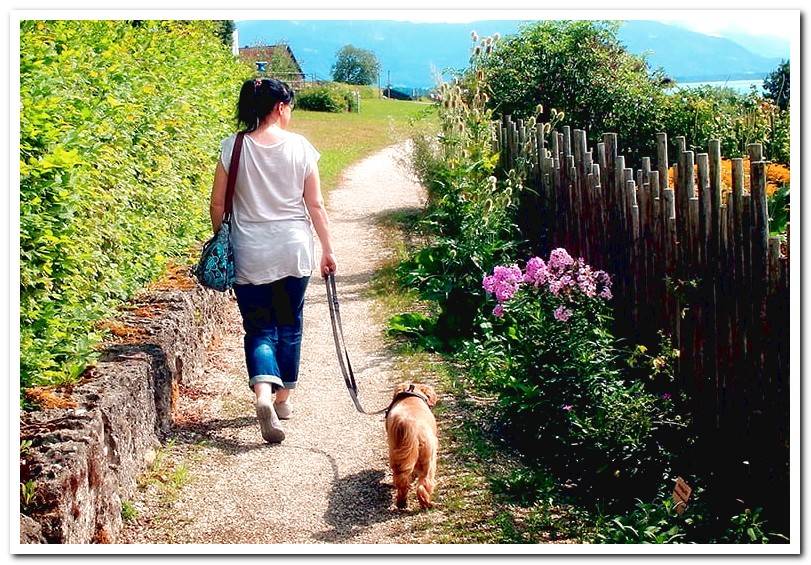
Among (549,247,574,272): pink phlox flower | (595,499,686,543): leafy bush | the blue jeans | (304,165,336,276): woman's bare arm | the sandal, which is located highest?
(304,165,336,276): woman's bare arm

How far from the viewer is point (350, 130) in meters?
30.5

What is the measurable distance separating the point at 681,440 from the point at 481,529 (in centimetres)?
117

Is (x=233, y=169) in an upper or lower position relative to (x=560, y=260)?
upper

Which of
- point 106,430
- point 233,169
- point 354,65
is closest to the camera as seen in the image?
point 106,430

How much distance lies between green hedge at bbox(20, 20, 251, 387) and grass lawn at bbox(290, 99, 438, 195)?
658cm

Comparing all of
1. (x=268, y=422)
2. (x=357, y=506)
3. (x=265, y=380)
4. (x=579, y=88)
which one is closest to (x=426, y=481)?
(x=357, y=506)

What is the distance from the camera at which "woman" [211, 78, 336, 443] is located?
216 inches

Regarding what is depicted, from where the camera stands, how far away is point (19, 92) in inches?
167

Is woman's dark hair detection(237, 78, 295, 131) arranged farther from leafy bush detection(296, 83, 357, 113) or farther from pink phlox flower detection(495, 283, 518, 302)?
leafy bush detection(296, 83, 357, 113)

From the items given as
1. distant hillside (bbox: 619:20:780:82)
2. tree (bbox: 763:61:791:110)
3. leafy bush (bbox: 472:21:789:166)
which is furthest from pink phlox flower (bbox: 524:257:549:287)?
tree (bbox: 763:61:791:110)

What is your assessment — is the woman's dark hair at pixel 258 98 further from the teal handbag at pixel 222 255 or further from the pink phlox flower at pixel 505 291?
the pink phlox flower at pixel 505 291

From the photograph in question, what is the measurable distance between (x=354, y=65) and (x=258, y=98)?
32934 millimetres

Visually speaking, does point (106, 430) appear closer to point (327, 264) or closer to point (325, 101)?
point (327, 264)
